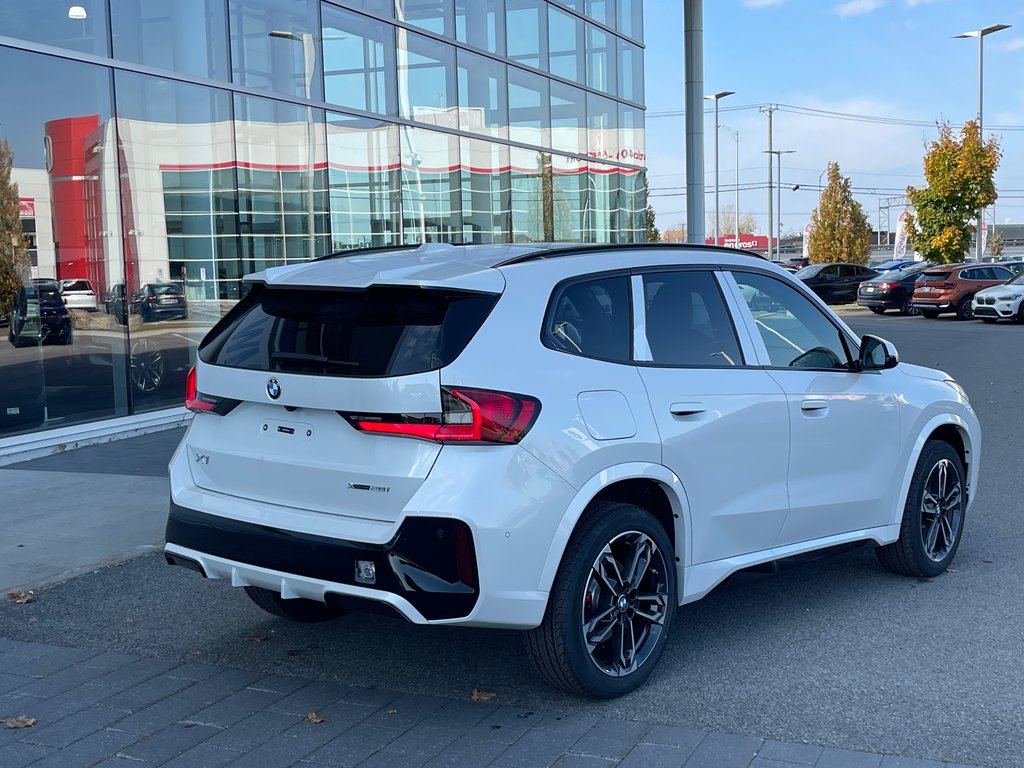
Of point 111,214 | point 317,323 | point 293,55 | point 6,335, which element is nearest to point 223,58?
point 293,55

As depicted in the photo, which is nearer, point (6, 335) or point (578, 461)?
point (578, 461)

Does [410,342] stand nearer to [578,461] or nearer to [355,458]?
[355,458]

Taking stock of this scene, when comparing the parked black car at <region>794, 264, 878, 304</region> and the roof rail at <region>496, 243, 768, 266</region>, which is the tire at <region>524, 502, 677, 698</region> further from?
the parked black car at <region>794, 264, 878, 304</region>

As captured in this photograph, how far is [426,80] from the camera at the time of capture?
1725 cm

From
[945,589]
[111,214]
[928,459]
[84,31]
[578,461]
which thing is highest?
[84,31]

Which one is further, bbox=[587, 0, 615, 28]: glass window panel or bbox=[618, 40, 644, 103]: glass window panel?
bbox=[618, 40, 644, 103]: glass window panel

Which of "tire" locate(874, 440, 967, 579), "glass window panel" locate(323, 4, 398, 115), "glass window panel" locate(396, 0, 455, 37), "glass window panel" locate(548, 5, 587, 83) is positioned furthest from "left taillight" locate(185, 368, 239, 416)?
"glass window panel" locate(548, 5, 587, 83)

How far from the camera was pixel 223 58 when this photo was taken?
13.5 m

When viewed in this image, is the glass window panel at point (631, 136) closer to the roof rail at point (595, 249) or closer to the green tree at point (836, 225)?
the roof rail at point (595, 249)

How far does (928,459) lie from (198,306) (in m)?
9.71

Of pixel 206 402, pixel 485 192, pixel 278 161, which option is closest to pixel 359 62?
pixel 278 161

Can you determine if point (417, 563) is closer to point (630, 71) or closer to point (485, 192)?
point (485, 192)

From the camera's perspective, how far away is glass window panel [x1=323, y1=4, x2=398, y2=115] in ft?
50.1

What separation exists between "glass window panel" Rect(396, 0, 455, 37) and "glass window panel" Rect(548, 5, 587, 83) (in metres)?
3.55
